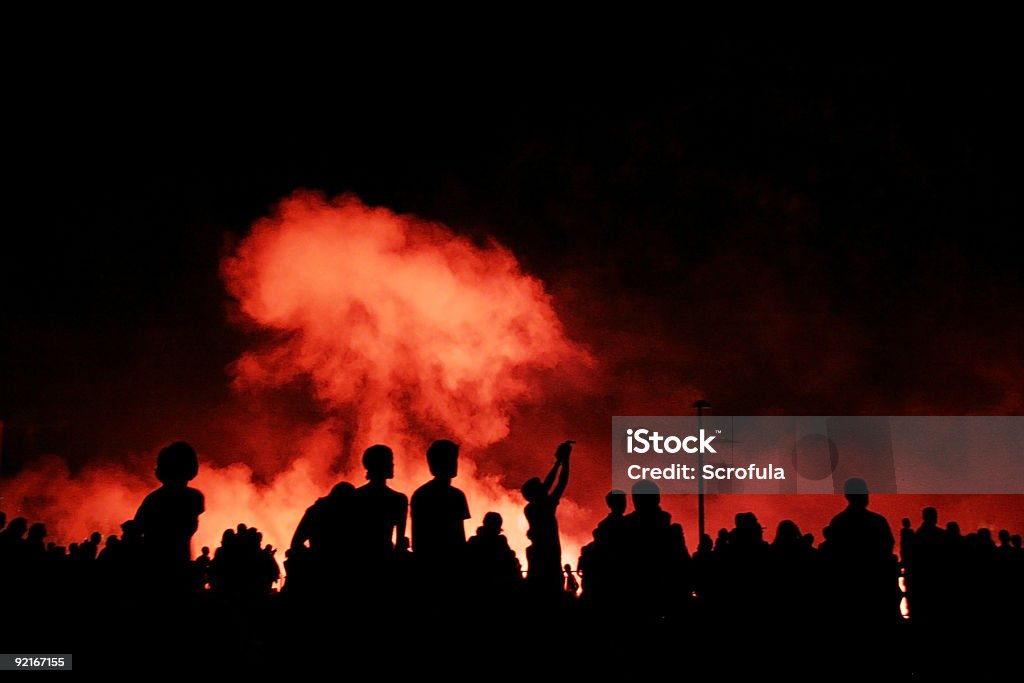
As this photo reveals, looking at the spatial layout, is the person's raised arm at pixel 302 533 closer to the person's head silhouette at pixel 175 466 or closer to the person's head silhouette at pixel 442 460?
the person's head silhouette at pixel 175 466

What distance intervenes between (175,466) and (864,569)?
220 inches

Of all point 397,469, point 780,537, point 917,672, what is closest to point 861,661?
point 917,672

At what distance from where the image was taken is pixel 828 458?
18297 millimetres

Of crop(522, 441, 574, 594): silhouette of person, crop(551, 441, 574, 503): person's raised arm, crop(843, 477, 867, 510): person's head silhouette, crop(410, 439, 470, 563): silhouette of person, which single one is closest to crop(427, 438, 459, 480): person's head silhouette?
crop(410, 439, 470, 563): silhouette of person

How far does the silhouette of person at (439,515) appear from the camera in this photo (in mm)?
5516

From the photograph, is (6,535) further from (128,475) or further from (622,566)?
(128,475)

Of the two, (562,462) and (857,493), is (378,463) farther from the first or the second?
(857,493)

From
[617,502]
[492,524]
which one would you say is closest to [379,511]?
[492,524]

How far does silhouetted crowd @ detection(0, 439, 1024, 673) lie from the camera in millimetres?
4762

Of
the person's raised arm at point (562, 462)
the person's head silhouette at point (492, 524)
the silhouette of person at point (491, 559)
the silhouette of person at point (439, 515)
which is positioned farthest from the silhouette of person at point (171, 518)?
the person's raised arm at point (562, 462)

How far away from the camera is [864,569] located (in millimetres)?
6270

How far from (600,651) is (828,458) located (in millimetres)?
14251

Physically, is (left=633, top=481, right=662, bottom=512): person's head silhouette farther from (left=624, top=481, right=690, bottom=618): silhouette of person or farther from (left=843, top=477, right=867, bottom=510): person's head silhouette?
(left=843, top=477, right=867, bottom=510): person's head silhouette

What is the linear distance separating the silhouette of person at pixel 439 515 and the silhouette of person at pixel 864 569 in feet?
10.9
